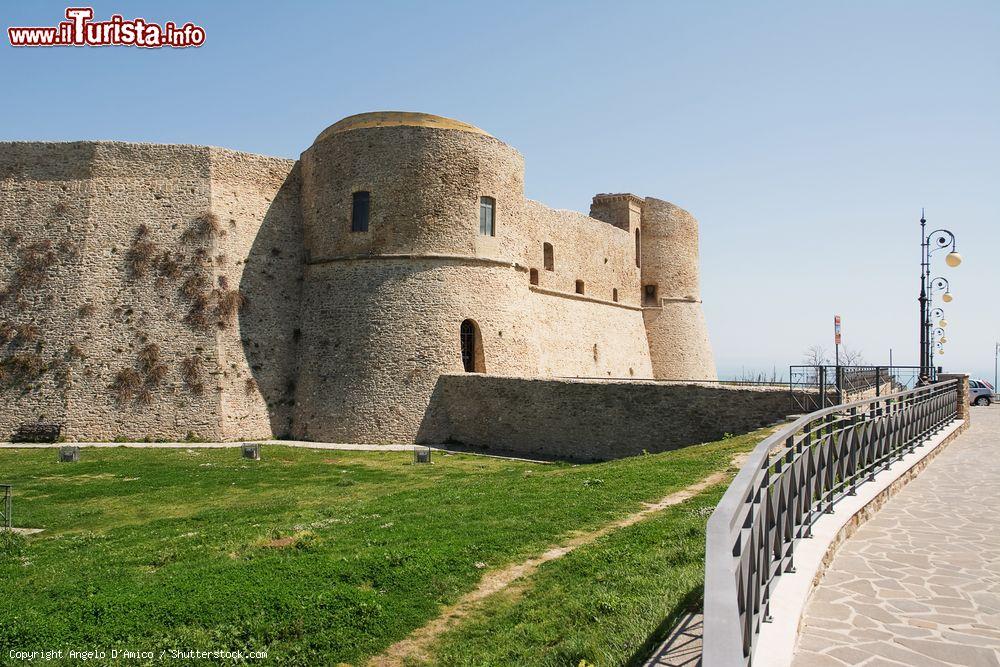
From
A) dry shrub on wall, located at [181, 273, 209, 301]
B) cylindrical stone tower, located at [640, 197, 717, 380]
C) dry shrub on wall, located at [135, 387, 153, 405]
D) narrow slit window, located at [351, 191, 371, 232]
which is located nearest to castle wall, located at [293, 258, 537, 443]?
narrow slit window, located at [351, 191, 371, 232]

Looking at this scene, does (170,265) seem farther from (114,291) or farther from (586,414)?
(586,414)

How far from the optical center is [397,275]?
71.6ft

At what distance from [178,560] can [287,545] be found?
119cm

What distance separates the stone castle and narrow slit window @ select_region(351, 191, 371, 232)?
0.05 metres

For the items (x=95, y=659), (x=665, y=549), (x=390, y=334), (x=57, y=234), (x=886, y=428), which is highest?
(x=57, y=234)

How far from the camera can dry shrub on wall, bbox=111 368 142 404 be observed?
2020 centimetres

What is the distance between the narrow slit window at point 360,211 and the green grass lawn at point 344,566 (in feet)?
36.3

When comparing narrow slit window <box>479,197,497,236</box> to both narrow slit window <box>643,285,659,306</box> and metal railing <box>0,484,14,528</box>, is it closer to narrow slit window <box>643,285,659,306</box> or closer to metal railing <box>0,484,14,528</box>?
metal railing <box>0,484,14,528</box>

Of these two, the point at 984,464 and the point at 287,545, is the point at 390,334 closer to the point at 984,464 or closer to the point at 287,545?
the point at 287,545

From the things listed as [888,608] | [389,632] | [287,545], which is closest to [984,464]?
[888,608]

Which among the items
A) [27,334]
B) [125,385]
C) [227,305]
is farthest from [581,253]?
[27,334]

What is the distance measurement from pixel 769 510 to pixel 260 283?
68.2ft

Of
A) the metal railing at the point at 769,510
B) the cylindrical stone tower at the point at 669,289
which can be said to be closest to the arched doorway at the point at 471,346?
the metal railing at the point at 769,510

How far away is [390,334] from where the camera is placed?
21.4 metres
